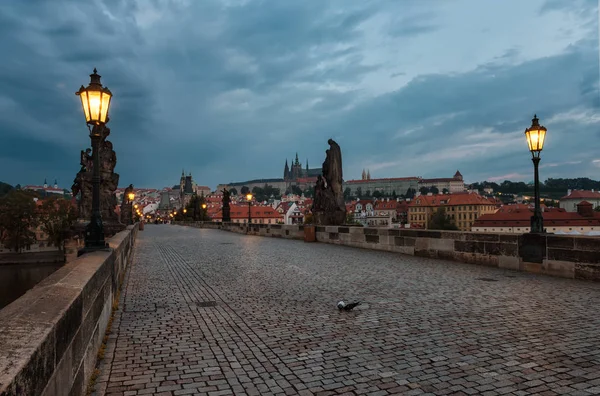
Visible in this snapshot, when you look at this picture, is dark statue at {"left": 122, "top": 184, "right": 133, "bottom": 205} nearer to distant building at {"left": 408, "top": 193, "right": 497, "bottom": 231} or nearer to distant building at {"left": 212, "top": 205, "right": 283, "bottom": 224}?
distant building at {"left": 212, "top": 205, "right": 283, "bottom": 224}

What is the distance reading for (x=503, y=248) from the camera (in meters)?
10.5

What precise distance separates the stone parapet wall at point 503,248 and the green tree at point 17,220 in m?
47.3

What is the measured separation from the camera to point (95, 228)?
23.6 feet

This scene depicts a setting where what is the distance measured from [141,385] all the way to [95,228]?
14.2 ft

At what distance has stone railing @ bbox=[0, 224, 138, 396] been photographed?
5.69ft

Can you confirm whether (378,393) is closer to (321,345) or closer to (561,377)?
(321,345)

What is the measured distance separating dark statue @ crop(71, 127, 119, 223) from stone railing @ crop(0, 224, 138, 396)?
54.2 ft

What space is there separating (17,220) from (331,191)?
45.0 metres

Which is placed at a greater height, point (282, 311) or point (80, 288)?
point (80, 288)

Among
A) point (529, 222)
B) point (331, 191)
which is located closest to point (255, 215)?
point (529, 222)

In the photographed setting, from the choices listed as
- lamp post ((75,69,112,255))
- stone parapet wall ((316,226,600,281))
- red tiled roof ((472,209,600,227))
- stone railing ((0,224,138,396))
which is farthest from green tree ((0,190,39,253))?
red tiled roof ((472,209,600,227))

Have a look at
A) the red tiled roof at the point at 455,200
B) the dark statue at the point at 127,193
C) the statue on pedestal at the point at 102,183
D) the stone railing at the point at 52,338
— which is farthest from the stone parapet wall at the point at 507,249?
the red tiled roof at the point at 455,200

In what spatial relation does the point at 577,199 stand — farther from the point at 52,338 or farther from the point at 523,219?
the point at 52,338

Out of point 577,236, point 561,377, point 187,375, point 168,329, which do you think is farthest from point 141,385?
point 577,236
